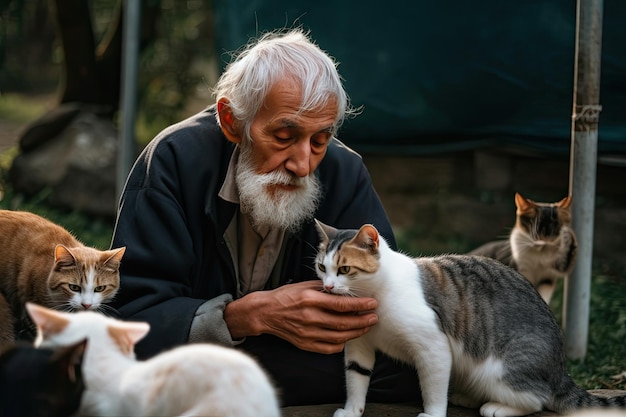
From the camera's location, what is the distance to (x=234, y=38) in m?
5.64

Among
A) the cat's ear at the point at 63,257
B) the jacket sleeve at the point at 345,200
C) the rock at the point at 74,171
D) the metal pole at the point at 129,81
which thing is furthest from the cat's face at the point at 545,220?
the rock at the point at 74,171

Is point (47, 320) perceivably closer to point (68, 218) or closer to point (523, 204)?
point (523, 204)

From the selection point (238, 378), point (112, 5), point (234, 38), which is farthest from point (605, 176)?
point (112, 5)

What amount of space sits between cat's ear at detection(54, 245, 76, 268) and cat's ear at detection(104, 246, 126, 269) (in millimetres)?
259

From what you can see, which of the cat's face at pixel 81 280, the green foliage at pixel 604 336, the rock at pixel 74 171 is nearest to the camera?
the cat's face at pixel 81 280

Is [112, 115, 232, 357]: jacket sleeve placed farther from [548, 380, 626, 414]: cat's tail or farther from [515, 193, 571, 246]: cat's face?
[515, 193, 571, 246]: cat's face

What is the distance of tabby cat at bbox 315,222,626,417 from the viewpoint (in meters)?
Answer: 2.76

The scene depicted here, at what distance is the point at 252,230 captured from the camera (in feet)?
10.5

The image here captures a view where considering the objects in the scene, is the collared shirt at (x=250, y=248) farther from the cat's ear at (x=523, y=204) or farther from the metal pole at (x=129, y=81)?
the metal pole at (x=129, y=81)

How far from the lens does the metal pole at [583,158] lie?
395 cm

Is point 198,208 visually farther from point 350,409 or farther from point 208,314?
point 350,409

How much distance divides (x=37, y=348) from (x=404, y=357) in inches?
53.2

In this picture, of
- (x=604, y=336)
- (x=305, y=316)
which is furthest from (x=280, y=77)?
(x=604, y=336)

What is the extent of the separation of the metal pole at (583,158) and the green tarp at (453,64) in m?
0.95
